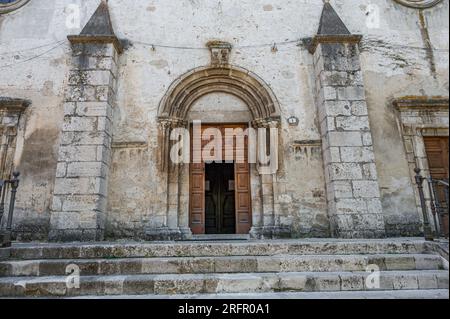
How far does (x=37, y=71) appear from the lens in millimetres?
7191

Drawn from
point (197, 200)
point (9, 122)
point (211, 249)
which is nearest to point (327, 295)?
point (211, 249)

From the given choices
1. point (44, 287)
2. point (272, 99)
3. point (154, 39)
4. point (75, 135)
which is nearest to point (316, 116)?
point (272, 99)

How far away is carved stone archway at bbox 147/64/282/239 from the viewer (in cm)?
659

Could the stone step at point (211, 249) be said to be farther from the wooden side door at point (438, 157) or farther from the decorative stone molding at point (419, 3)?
the decorative stone molding at point (419, 3)

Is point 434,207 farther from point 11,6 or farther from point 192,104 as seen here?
point 11,6

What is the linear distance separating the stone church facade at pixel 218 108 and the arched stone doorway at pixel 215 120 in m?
0.03

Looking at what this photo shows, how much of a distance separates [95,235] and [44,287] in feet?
7.14

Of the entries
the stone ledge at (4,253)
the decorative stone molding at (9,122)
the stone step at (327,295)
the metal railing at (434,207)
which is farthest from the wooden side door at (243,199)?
the decorative stone molding at (9,122)

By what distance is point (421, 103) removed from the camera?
6.98 meters

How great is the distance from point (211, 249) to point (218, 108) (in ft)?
12.8

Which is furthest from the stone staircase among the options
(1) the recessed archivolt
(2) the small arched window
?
(2) the small arched window

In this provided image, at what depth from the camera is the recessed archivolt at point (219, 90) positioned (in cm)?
702

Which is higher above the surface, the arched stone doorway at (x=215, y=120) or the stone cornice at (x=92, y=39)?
the stone cornice at (x=92, y=39)
